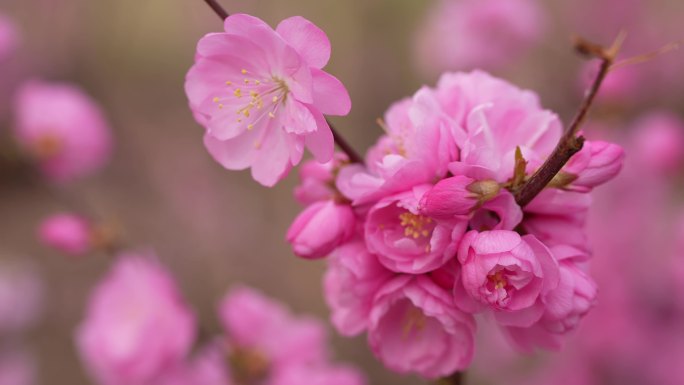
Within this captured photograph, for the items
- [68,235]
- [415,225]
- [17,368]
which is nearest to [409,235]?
[415,225]

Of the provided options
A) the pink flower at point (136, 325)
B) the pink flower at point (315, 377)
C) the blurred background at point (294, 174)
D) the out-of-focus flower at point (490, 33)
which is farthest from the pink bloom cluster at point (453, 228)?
the out-of-focus flower at point (490, 33)

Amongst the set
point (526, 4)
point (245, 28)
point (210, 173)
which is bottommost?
point (210, 173)

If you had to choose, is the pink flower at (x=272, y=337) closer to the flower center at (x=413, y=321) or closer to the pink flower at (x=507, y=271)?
the flower center at (x=413, y=321)

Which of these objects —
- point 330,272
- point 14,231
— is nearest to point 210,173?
point 14,231

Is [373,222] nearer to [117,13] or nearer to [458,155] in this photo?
[458,155]

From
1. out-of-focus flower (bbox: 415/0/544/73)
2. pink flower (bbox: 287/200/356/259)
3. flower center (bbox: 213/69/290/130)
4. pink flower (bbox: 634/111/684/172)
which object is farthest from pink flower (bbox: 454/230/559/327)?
out-of-focus flower (bbox: 415/0/544/73)

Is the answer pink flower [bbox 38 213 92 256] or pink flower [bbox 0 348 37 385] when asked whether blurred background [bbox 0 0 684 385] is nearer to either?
pink flower [bbox 0 348 37 385]

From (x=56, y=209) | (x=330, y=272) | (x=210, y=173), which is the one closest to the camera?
(x=330, y=272)
